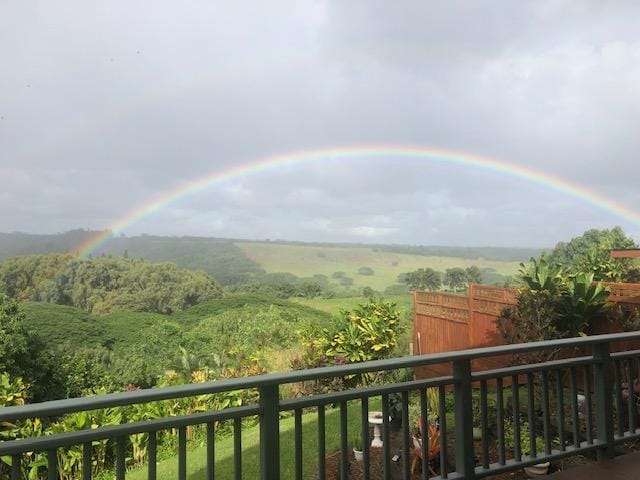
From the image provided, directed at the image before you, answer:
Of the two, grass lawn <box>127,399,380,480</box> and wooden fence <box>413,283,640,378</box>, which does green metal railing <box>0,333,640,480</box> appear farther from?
wooden fence <box>413,283,640,378</box>

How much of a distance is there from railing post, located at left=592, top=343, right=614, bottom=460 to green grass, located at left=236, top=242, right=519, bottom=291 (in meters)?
28.0

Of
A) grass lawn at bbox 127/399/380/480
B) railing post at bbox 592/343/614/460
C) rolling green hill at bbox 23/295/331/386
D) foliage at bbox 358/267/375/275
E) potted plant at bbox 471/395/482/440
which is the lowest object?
rolling green hill at bbox 23/295/331/386

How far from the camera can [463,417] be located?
7.57 ft

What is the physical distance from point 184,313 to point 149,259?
341 inches

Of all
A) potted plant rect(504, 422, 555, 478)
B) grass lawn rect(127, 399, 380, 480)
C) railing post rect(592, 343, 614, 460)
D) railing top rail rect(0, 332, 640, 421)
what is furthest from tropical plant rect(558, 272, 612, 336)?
railing top rail rect(0, 332, 640, 421)

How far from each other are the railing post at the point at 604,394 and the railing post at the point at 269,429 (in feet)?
6.36

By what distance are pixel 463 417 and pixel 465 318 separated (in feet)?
23.4

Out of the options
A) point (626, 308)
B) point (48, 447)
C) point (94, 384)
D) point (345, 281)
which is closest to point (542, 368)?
point (48, 447)

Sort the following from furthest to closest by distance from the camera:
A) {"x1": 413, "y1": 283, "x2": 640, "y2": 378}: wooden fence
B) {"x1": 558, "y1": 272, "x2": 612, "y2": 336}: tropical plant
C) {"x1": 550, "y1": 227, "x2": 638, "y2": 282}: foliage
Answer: {"x1": 550, "y1": 227, "x2": 638, "y2": 282}: foliage
{"x1": 413, "y1": 283, "x2": 640, "y2": 378}: wooden fence
{"x1": 558, "y1": 272, "x2": 612, "y2": 336}: tropical plant

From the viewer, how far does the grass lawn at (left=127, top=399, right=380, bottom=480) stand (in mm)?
4781

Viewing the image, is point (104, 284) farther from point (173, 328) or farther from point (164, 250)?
point (173, 328)

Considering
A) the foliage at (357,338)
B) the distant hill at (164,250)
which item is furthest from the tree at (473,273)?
the foliage at (357,338)

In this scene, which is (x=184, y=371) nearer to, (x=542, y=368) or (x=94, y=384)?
(x=94, y=384)

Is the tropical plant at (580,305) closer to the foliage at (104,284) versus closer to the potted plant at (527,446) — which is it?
the potted plant at (527,446)
